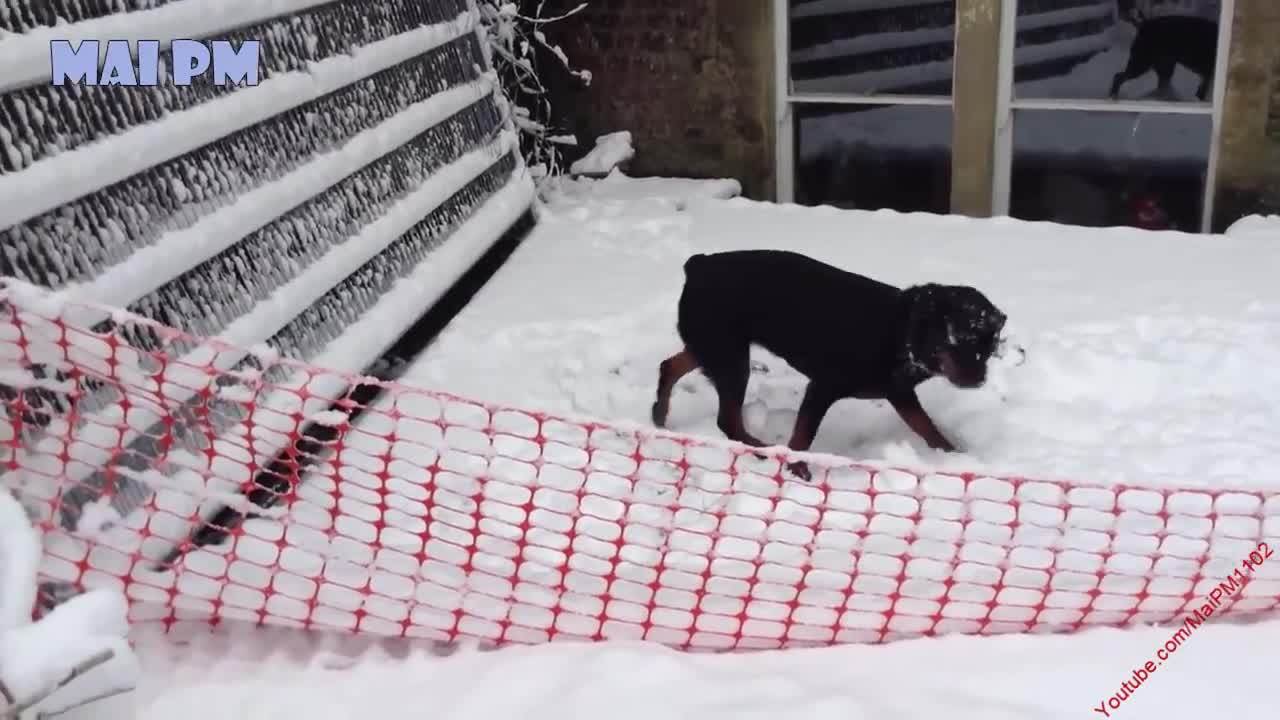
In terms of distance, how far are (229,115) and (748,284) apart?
1.82 m

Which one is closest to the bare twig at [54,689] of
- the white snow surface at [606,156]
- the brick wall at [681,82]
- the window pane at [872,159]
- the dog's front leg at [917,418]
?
the dog's front leg at [917,418]

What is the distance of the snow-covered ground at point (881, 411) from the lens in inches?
104

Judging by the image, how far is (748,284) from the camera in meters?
3.96

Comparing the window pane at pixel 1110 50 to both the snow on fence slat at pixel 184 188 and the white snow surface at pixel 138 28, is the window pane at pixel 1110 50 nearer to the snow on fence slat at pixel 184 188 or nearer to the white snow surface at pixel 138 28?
the snow on fence slat at pixel 184 188

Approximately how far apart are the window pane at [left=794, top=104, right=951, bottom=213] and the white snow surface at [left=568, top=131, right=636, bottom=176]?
1.20m

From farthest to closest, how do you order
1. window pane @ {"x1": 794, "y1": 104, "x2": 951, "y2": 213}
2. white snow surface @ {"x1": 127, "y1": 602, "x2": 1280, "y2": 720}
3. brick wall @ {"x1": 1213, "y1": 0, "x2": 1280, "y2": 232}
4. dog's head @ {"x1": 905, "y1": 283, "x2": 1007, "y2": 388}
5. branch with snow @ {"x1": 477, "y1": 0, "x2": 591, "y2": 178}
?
window pane @ {"x1": 794, "y1": 104, "x2": 951, "y2": 213}
branch with snow @ {"x1": 477, "y1": 0, "x2": 591, "y2": 178}
brick wall @ {"x1": 1213, "y1": 0, "x2": 1280, "y2": 232}
dog's head @ {"x1": 905, "y1": 283, "x2": 1007, "y2": 388}
white snow surface @ {"x1": 127, "y1": 602, "x2": 1280, "y2": 720}

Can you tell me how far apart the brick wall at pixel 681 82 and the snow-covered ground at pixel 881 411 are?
0.43 m

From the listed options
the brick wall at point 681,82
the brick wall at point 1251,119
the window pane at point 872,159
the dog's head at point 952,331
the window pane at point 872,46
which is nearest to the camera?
the dog's head at point 952,331

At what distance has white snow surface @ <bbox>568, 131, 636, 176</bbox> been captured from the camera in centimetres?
739

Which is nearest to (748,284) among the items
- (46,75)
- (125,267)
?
(125,267)

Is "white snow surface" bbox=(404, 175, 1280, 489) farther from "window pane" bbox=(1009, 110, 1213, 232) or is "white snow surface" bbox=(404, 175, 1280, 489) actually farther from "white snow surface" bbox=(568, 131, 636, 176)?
"window pane" bbox=(1009, 110, 1213, 232)

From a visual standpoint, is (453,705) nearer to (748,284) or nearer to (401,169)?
(748,284)

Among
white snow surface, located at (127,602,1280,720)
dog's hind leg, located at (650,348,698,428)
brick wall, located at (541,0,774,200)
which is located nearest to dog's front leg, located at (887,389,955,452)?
dog's hind leg, located at (650,348,698,428)

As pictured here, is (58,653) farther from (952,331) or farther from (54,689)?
(952,331)
